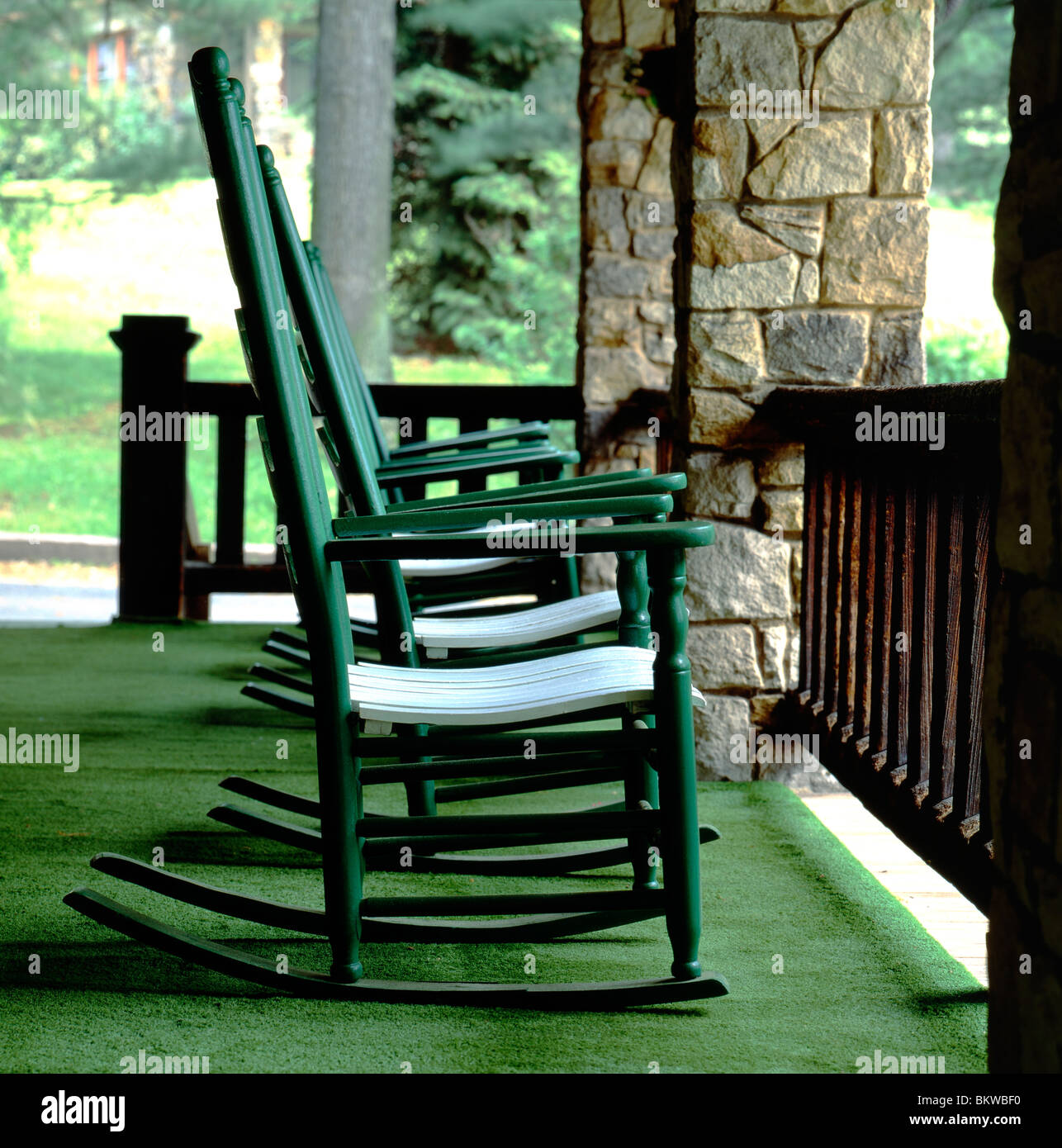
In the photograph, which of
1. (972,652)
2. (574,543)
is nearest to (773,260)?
(972,652)

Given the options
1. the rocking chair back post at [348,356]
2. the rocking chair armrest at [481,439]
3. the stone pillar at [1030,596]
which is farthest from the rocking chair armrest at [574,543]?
the rocking chair armrest at [481,439]

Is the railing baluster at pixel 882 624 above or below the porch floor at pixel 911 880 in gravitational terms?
above

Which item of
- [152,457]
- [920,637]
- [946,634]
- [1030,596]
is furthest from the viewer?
[152,457]

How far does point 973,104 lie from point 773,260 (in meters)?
8.57

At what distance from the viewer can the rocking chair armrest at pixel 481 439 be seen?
3127mm

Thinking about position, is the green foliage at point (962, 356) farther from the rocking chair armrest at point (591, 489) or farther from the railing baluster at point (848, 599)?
the rocking chair armrest at point (591, 489)

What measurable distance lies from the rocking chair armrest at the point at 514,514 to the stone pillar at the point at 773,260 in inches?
42.2

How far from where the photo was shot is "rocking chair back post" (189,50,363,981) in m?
1.44

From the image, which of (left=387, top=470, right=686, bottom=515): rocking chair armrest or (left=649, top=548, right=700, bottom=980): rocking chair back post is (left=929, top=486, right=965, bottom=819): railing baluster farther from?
(left=649, top=548, right=700, bottom=980): rocking chair back post

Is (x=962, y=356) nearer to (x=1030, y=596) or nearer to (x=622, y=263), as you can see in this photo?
(x=622, y=263)

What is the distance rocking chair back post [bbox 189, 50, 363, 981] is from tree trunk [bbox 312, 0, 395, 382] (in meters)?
7.43

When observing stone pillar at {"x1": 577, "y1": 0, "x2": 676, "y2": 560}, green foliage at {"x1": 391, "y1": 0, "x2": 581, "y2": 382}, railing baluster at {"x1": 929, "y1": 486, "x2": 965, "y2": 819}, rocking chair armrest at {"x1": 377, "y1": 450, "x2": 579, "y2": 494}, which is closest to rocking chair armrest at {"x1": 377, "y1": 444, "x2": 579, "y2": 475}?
rocking chair armrest at {"x1": 377, "y1": 450, "x2": 579, "y2": 494}

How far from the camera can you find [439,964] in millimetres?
1713

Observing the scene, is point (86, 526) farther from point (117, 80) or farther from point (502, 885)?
point (502, 885)
